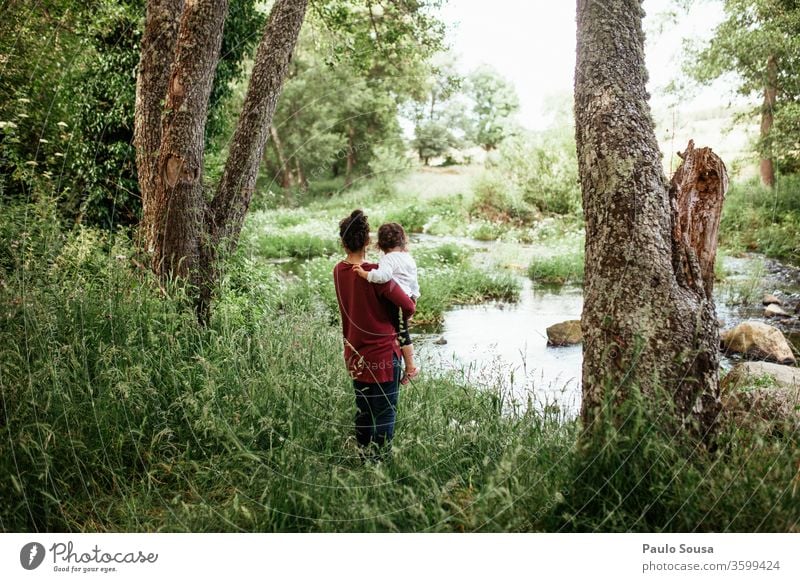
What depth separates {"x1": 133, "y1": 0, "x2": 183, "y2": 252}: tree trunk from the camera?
4914mm

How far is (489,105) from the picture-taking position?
539 centimetres

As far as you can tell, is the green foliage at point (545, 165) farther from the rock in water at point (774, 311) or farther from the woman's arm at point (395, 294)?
the woman's arm at point (395, 294)

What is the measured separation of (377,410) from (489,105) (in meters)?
3.40

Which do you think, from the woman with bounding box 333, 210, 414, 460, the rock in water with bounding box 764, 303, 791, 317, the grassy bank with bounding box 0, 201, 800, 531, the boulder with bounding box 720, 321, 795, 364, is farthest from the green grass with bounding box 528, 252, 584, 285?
the woman with bounding box 333, 210, 414, 460

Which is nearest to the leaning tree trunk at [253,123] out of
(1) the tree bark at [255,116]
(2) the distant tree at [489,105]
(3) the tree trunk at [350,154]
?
(1) the tree bark at [255,116]

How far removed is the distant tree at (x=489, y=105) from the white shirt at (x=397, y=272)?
2.61m

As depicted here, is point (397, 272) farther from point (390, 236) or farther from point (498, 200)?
point (498, 200)

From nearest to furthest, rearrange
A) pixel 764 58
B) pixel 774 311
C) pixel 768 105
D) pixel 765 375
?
pixel 764 58, pixel 765 375, pixel 768 105, pixel 774 311

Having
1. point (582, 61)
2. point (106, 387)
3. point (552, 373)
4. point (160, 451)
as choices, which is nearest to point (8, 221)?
point (106, 387)

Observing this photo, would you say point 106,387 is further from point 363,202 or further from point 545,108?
point 545,108

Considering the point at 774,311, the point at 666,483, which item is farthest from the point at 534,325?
the point at 666,483

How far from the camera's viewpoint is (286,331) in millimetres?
4766

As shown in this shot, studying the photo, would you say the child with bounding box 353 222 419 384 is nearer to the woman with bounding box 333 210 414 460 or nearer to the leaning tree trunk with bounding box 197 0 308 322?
the woman with bounding box 333 210 414 460

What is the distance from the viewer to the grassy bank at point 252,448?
2.34 meters
